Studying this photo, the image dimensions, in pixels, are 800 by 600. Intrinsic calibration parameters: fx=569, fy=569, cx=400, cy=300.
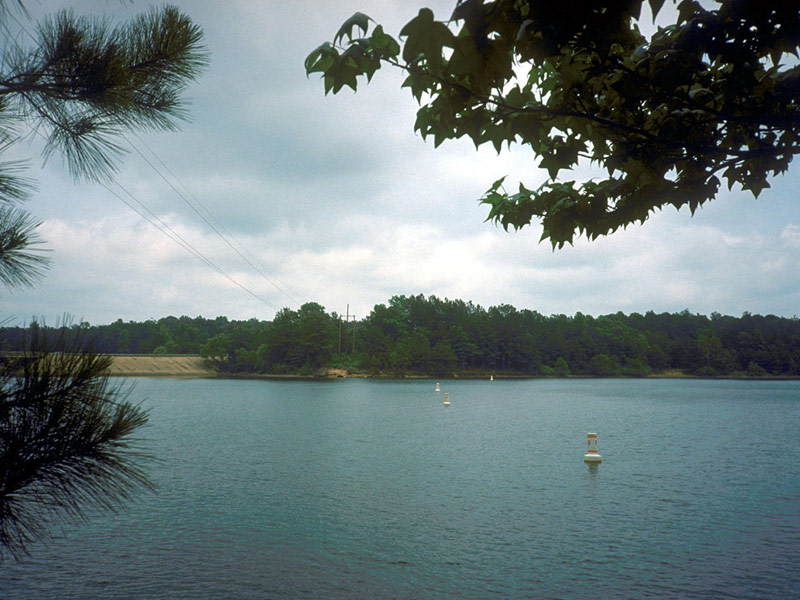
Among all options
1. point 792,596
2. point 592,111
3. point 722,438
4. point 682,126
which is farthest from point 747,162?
point 722,438

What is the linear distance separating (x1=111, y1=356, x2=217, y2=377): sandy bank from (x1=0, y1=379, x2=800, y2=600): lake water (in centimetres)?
9852

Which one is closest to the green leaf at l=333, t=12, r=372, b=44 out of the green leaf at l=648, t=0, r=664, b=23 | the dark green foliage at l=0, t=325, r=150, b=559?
the green leaf at l=648, t=0, r=664, b=23

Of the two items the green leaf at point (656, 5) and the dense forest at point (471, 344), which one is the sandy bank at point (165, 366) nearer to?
the dense forest at point (471, 344)

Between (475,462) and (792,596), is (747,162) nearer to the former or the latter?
(792,596)

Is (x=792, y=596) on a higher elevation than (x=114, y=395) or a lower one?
lower

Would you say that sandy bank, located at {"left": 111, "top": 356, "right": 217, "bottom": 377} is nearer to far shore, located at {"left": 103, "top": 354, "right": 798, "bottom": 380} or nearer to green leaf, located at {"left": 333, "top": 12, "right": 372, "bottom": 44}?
far shore, located at {"left": 103, "top": 354, "right": 798, "bottom": 380}

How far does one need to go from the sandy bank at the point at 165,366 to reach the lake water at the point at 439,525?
98.5 metres

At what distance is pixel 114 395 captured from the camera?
10.7 feet

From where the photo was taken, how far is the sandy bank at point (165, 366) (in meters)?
113

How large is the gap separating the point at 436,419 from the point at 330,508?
2043 cm

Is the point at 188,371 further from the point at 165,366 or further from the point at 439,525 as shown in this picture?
the point at 439,525

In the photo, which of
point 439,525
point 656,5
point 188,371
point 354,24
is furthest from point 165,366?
point 656,5

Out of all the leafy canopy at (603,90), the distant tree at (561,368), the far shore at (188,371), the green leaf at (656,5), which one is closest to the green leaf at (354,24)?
the leafy canopy at (603,90)

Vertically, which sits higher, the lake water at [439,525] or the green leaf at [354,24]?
the green leaf at [354,24]
